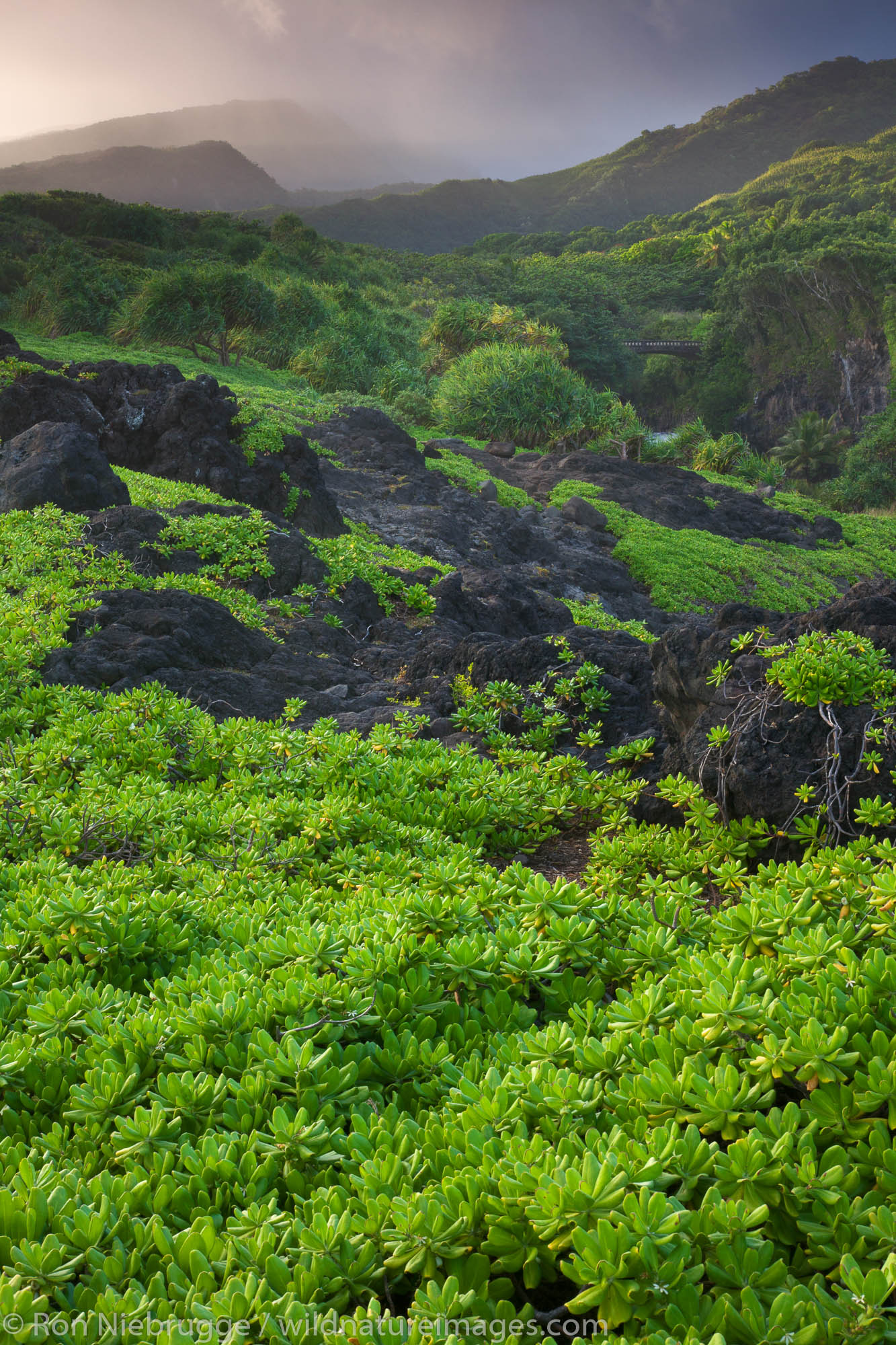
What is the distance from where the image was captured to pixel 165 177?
9744 centimetres

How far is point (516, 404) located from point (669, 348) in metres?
27.5

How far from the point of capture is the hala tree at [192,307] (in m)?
23.5

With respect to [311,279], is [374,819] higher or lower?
lower

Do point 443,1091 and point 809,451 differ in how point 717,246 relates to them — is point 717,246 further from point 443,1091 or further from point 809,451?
point 443,1091

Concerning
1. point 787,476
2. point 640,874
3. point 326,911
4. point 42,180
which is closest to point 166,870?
point 326,911

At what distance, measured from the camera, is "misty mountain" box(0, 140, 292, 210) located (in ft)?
256

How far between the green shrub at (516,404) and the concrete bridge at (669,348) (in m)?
25.1

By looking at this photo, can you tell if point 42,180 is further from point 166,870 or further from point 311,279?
point 166,870

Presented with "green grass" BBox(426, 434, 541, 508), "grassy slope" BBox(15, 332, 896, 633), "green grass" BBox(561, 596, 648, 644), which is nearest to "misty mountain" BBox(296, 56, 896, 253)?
"grassy slope" BBox(15, 332, 896, 633)

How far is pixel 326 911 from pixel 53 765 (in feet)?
7.07

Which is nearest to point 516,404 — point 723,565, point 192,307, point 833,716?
point 192,307

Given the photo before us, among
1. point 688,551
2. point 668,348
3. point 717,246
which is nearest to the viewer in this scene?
point 688,551

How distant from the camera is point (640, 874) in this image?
10.4ft

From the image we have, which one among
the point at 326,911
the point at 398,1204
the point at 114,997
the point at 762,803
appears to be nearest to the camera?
the point at 398,1204
